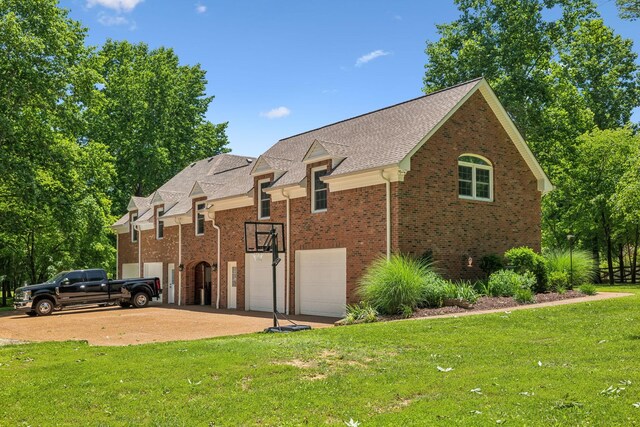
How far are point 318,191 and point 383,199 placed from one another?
361cm

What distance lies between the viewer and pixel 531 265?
19.4 meters

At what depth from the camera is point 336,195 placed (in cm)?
2039

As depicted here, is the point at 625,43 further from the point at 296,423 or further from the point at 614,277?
the point at 296,423

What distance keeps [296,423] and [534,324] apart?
7725mm

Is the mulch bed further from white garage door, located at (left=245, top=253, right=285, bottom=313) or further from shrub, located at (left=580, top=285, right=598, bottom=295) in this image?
white garage door, located at (left=245, top=253, right=285, bottom=313)

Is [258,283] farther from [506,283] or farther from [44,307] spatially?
[506,283]

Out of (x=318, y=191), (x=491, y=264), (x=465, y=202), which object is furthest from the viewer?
(x=318, y=191)

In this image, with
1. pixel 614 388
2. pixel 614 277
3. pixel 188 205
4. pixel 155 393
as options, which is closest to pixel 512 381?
pixel 614 388

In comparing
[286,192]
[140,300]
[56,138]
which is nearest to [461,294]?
[286,192]

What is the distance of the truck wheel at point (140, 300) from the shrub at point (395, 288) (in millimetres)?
15609

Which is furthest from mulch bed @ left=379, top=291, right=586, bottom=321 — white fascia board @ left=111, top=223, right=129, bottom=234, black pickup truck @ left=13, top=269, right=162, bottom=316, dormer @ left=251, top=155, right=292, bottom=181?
white fascia board @ left=111, top=223, right=129, bottom=234

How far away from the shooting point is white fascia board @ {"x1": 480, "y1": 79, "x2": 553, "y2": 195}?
2119cm

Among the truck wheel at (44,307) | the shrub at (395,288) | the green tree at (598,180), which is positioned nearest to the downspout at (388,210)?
the shrub at (395,288)

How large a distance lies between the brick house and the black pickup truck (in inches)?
181
